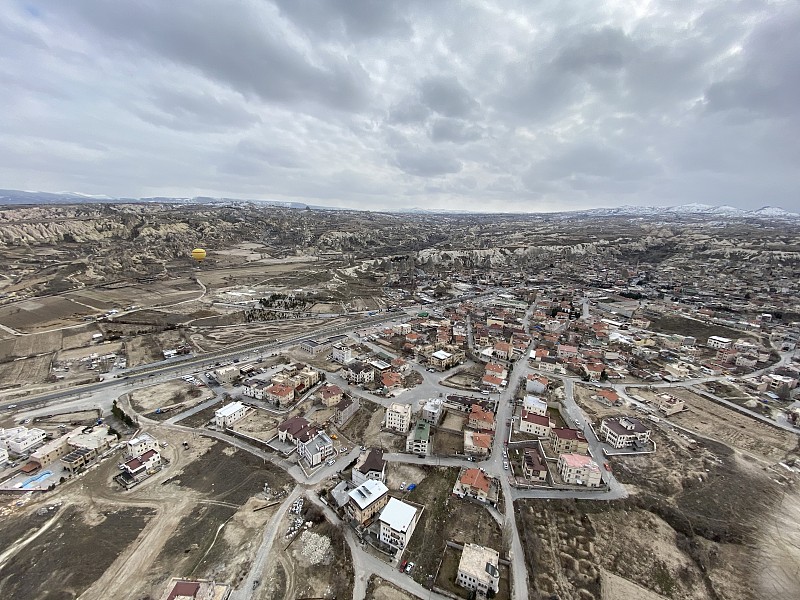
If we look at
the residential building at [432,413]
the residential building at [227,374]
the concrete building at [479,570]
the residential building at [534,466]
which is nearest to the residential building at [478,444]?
the residential building at [534,466]

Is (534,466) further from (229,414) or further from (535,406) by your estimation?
(229,414)

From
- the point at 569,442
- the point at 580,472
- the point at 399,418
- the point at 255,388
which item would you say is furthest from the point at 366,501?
the point at 255,388

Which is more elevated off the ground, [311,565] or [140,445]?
[140,445]

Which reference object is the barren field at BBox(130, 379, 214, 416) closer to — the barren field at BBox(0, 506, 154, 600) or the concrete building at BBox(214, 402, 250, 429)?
the concrete building at BBox(214, 402, 250, 429)

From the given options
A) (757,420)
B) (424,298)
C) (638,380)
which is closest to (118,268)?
(424,298)

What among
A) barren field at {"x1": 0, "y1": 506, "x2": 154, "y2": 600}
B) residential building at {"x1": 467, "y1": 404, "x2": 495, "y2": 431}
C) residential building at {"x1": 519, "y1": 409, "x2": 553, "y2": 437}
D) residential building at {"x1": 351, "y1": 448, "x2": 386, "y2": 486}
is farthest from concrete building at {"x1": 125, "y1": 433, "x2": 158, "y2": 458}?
residential building at {"x1": 519, "y1": 409, "x2": 553, "y2": 437}

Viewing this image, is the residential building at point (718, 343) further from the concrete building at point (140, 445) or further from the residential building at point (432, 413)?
the concrete building at point (140, 445)
